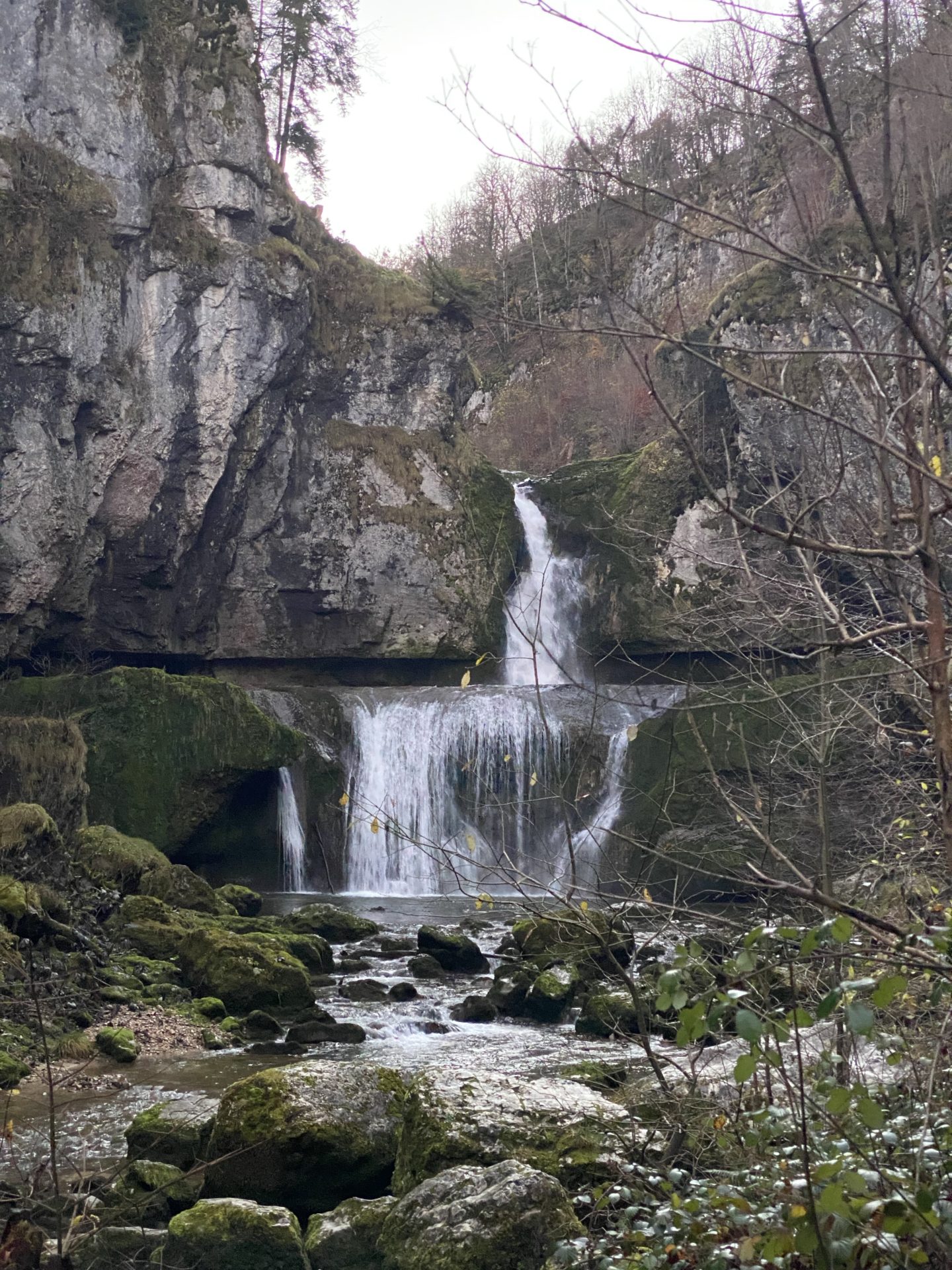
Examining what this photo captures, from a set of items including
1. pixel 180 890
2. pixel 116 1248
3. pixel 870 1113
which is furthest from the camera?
pixel 180 890

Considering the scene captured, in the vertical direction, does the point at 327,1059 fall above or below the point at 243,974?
above

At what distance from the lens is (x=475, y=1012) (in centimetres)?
969

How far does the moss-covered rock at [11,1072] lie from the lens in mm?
7117

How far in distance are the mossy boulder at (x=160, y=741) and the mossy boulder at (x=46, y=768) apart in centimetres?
461

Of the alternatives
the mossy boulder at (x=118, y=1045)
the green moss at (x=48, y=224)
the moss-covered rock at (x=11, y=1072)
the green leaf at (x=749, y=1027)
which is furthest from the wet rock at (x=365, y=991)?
the green moss at (x=48, y=224)

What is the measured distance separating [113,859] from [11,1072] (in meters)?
5.40

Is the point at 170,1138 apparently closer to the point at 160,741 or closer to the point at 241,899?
the point at 241,899

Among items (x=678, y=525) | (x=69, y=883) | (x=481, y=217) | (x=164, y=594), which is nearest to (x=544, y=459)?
(x=481, y=217)

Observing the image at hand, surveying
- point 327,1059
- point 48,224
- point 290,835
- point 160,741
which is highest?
point 48,224

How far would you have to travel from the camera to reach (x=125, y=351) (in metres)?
21.7

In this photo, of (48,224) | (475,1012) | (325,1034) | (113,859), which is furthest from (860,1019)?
(48,224)

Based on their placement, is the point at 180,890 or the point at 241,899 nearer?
the point at 180,890

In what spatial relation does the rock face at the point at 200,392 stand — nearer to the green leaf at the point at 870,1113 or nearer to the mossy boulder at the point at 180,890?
the mossy boulder at the point at 180,890

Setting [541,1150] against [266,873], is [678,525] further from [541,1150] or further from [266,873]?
[541,1150]
